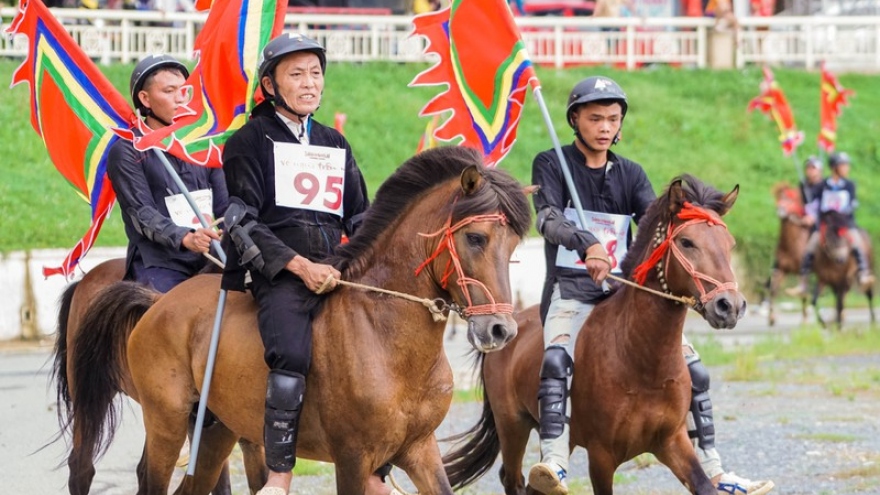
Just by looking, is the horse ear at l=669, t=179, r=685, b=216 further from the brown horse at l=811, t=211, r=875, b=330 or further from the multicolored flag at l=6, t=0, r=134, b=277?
the brown horse at l=811, t=211, r=875, b=330

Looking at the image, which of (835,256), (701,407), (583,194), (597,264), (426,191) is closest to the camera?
(426,191)

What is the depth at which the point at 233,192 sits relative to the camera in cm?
750

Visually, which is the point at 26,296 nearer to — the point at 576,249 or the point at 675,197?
the point at 576,249

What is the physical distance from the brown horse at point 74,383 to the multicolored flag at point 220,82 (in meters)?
1.11

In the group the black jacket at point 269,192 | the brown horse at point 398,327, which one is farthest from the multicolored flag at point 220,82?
the brown horse at point 398,327

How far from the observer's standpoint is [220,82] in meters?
8.55

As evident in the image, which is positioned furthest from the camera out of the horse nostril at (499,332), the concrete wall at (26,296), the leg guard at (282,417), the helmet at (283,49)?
the concrete wall at (26,296)

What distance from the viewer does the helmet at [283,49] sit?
297 inches

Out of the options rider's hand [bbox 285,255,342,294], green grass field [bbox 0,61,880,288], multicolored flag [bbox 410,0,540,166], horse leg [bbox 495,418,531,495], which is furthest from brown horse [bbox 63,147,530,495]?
green grass field [bbox 0,61,880,288]

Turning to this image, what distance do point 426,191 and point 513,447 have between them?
267cm

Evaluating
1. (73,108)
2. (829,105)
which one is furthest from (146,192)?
(829,105)

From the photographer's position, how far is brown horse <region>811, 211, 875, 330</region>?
22438 millimetres

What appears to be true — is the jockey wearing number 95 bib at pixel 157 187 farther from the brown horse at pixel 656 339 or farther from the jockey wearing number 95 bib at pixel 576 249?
the brown horse at pixel 656 339

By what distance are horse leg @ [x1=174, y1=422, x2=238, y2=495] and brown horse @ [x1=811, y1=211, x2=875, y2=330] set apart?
50.6 ft
